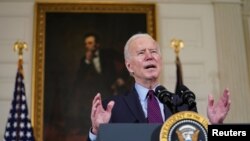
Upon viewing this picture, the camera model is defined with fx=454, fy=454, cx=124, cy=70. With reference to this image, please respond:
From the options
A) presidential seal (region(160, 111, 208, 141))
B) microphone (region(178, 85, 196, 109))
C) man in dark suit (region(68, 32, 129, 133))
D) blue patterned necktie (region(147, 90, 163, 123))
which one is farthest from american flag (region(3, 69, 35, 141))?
presidential seal (region(160, 111, 208, 141))

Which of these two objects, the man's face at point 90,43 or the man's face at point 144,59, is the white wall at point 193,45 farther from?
the man's face at point 144,59

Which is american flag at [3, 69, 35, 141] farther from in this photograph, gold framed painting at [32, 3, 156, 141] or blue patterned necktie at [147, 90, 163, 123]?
blue patterned necktie at [147, 90, 163, 123]

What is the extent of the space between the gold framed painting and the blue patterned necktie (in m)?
5.09

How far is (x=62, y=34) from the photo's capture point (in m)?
8.53

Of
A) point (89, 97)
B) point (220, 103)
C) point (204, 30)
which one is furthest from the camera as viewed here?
point (204, 30)

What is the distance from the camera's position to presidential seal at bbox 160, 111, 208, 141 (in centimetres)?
191

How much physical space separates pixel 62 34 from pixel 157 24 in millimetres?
1803

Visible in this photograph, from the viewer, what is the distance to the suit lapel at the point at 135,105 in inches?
113

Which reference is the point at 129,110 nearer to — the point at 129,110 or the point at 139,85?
the point at 129,110

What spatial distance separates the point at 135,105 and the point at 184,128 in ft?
3.59

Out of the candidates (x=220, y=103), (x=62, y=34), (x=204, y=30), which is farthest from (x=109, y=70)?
(x=220, y=103)

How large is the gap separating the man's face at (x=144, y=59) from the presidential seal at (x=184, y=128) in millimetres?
1261

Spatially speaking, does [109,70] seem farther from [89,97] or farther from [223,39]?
[223,39]

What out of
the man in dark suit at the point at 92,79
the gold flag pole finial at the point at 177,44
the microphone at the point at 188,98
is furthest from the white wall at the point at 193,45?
the microphone at the point at 188,98
